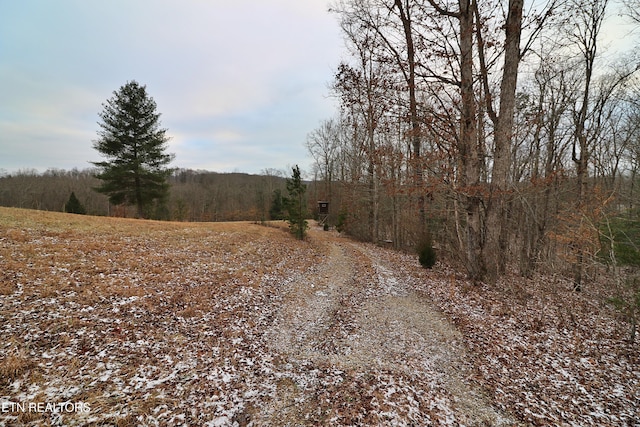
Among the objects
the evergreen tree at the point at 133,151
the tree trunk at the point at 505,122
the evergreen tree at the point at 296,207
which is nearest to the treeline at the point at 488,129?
the tree trunk at the point at 505,122

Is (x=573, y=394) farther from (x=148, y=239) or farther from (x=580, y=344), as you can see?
(x=148, y=239)

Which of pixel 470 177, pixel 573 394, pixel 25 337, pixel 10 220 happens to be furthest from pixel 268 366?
pixel 10 220

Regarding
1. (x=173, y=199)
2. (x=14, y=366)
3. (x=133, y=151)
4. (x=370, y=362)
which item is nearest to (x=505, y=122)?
(x=370, y=362)

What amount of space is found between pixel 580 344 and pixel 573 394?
2162mm

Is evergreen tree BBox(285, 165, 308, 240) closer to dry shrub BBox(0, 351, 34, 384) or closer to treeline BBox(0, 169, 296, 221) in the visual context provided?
treeline BBox(0, 169, 296, 221)

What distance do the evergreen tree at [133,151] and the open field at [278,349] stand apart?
38.1 feet

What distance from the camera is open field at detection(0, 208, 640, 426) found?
11.4ft

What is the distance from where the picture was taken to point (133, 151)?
19688mm

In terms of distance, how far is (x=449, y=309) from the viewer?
7.08 metres

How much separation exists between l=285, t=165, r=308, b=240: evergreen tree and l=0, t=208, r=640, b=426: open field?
27.1 feet

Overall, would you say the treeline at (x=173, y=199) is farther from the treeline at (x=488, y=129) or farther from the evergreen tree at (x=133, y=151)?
the treeline at (x=488, y=129)

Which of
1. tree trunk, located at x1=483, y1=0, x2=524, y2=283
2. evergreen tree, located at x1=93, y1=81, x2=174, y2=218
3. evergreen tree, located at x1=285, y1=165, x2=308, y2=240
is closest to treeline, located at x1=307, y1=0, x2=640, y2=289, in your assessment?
tree trunk, located at x1=483, y1=0, x2=524, y2=283

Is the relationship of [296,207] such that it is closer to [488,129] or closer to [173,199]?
[488,129]

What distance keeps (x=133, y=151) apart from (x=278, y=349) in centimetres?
2124
